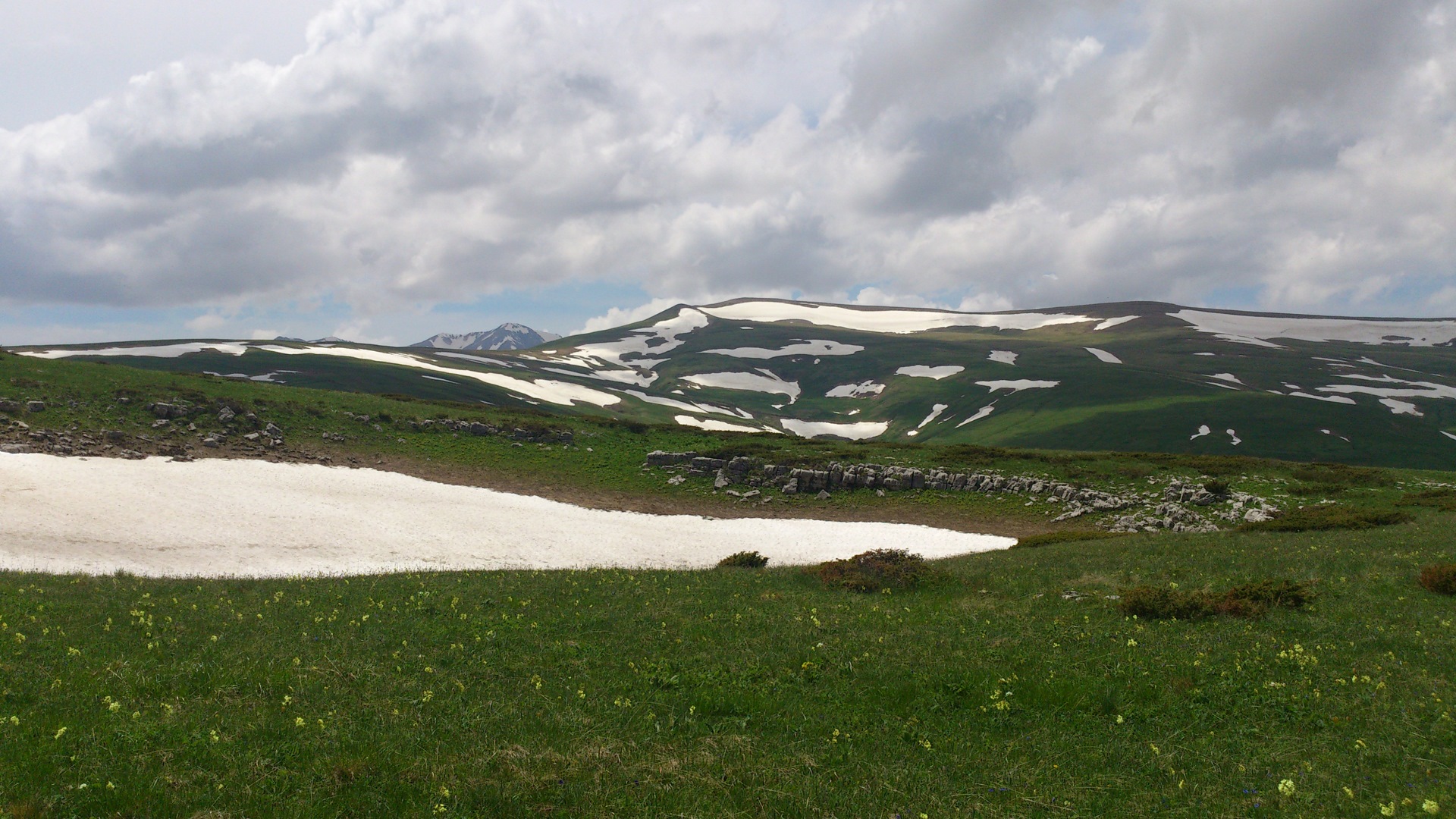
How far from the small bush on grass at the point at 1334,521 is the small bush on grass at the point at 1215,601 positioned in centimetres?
1950

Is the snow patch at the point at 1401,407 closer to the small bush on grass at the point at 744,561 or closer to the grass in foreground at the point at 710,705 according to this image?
the grass in foreground at the point at 710,705

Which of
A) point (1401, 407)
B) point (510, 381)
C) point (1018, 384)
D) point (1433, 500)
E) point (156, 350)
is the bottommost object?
point (1433, 500)

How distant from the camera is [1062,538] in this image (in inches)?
1617

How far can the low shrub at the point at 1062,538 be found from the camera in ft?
130

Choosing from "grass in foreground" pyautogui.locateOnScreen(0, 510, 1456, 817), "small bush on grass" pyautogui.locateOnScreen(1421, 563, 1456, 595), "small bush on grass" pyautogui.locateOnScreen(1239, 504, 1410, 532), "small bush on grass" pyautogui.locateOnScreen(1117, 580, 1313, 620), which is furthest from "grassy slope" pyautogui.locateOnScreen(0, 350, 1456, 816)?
"small bush on grass" pyautogui.locateOnScreen(1239, 504, 1410, 532)

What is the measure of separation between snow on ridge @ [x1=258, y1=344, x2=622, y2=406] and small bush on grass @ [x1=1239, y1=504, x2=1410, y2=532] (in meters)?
138

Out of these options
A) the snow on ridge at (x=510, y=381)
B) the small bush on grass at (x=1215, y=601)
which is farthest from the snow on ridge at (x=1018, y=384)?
the small bush on grass at (x=1215, y=601)

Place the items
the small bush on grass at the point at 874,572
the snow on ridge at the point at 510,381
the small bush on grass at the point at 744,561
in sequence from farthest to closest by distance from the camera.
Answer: the snow on ridge at the point at 510,381 < the small bush on grass at the point at 744,561 < the small bush on grass at the point at 874,572

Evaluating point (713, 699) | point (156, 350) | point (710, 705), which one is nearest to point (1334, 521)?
point (713, 699)

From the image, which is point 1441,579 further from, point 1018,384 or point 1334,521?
point 1018,384

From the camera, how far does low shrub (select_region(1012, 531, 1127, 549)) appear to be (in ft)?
130

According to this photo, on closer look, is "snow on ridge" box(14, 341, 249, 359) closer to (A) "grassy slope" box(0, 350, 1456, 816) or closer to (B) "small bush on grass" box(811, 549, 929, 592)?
(A) "grassy slope" box(0, 350, 1456, 816)

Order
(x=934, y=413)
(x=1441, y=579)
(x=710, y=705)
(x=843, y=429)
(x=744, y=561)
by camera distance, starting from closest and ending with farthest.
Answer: (x=710, y=705) < (x=1441, y=579) < (x=744, y=561) < (x=934, y=413) < (x=843, y=429)

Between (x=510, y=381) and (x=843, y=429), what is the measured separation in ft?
288
